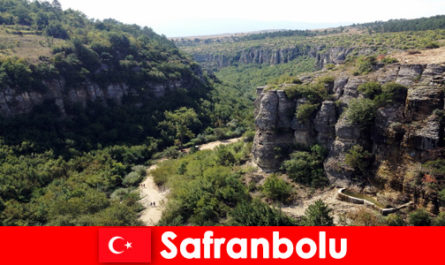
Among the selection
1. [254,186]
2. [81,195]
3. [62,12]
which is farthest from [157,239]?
[62,12]

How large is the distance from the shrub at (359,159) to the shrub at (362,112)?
2.58 meters

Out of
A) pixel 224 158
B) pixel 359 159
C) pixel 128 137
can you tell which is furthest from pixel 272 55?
pixel 359 159

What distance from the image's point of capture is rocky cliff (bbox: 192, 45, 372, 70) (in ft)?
304

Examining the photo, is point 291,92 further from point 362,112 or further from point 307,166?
point 307,166

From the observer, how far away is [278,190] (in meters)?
29.5

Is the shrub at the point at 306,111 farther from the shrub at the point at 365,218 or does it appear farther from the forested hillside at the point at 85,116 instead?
the forested hillside at the point at 85,116

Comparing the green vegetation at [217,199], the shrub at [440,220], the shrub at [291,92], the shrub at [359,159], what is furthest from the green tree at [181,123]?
the shrub at [440,220]

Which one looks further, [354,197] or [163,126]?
[163,126]

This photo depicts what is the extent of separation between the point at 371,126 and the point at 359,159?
3581 millimetres

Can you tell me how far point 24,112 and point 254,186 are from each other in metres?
44.0

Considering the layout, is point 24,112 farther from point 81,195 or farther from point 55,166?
point 81,195

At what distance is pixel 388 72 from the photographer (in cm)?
2948

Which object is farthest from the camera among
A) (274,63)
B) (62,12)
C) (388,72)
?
(274,63)

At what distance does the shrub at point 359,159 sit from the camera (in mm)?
28000
